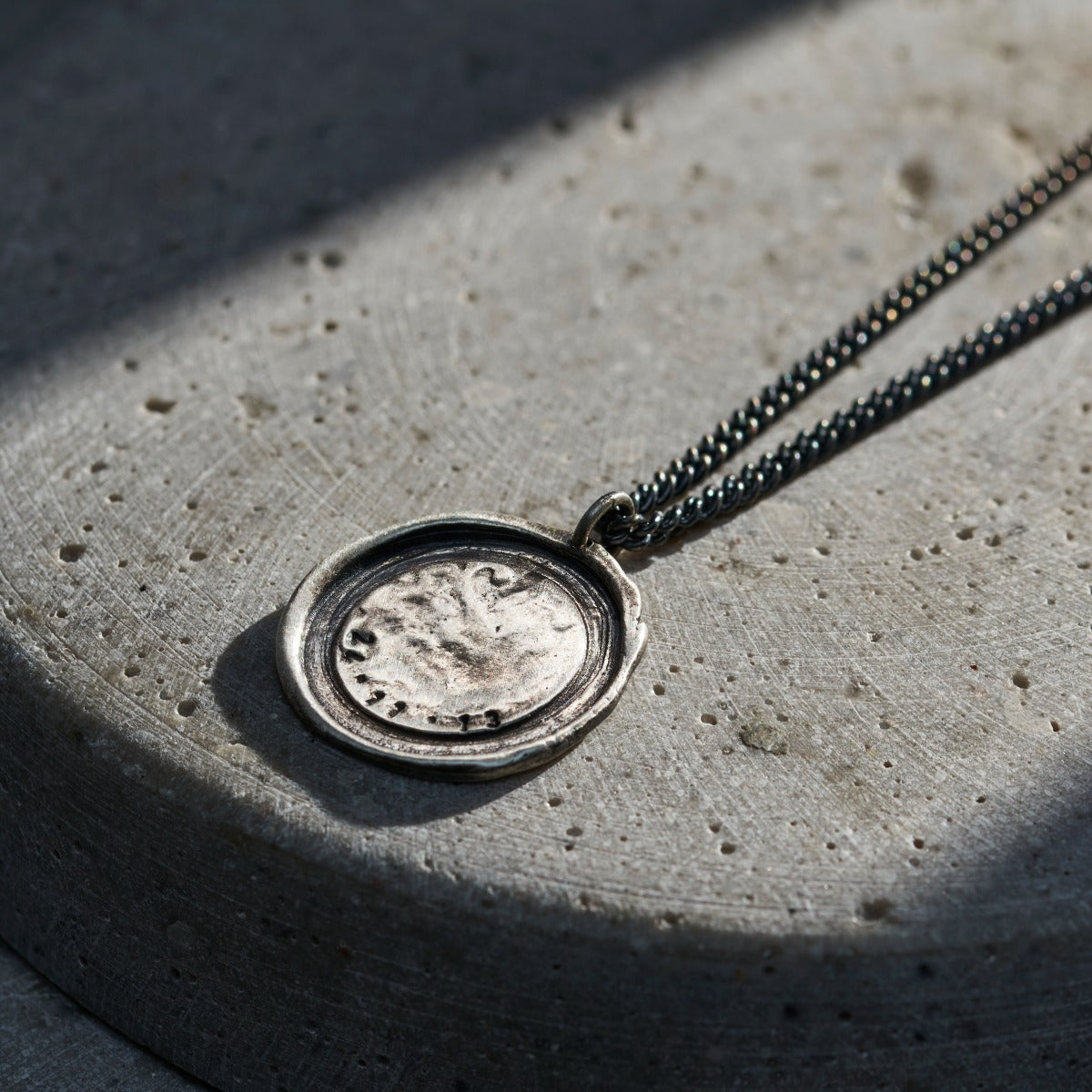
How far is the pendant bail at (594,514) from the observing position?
5.68ft

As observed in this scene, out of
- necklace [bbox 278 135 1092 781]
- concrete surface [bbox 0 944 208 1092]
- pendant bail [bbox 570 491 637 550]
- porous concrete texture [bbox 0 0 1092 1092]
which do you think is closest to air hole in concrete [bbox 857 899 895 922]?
porous concrete texture [bbox 0 0 1092 1092]

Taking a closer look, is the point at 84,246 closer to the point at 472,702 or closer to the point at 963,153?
the point at 472,702

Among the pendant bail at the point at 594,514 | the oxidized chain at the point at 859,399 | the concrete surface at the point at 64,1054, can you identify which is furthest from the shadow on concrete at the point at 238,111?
the concrete surface at the point at 64,1054

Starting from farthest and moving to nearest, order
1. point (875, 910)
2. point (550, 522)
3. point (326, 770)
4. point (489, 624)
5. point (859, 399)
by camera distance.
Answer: point (859, 399) < point (550, 522) < point (489, 624) < point (326, 770) < point (875, 910)

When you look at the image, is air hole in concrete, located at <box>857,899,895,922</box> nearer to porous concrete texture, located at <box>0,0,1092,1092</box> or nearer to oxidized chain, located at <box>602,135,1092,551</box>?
porous concrete texture, located at <box>0,0,1092,1092</box>

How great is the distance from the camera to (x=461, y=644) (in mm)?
1651

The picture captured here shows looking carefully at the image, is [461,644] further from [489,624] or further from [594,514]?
[594,514]

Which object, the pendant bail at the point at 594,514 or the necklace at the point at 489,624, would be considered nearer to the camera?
the necklace at the point at 489,624

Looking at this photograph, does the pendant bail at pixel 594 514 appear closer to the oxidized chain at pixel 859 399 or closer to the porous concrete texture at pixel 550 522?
the oxidized chain at pixel 859 399

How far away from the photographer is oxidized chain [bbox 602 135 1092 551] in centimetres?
188

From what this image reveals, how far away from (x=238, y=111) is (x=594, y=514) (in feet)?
4.76

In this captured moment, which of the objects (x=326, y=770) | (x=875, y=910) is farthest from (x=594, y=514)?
(x=875, y=910)

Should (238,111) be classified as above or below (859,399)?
above

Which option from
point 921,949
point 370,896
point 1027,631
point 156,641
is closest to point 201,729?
point 156,641
